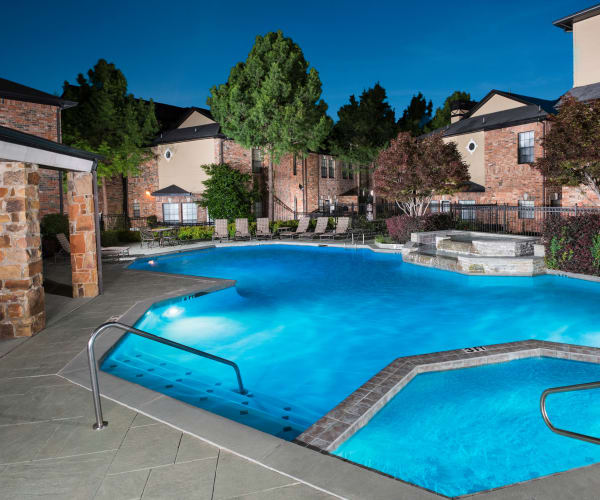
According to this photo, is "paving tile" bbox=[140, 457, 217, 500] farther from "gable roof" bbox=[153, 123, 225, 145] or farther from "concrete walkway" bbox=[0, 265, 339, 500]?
"gable roof" bbox=[153, 123, 225, 145]

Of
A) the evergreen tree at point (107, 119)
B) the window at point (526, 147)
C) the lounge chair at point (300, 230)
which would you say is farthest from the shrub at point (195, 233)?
the window at point (526, 147)

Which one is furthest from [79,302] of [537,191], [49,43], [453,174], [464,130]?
[49,43]

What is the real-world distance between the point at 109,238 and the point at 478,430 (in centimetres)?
1692

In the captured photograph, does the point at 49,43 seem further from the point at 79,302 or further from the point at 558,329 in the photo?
the point at 558,329

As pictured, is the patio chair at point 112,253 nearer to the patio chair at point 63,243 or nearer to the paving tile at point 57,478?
the patio chair at point 63,243

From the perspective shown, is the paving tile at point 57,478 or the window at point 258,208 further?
the window at point 258,208

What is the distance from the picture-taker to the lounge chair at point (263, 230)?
21422 millimetres

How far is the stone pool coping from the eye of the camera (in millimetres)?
2684

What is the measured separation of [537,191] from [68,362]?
72.0 ft

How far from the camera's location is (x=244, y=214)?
77.0 ft

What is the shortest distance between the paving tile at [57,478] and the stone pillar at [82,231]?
20.5 feet

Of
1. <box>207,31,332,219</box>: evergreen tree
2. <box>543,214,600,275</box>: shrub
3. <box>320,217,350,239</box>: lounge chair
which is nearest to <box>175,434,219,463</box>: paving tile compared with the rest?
<box>543,214,600,275</box>: shrub

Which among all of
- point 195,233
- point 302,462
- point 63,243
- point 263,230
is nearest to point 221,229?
point 195,233

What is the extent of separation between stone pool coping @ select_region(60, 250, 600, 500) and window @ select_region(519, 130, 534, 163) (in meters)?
22.0
